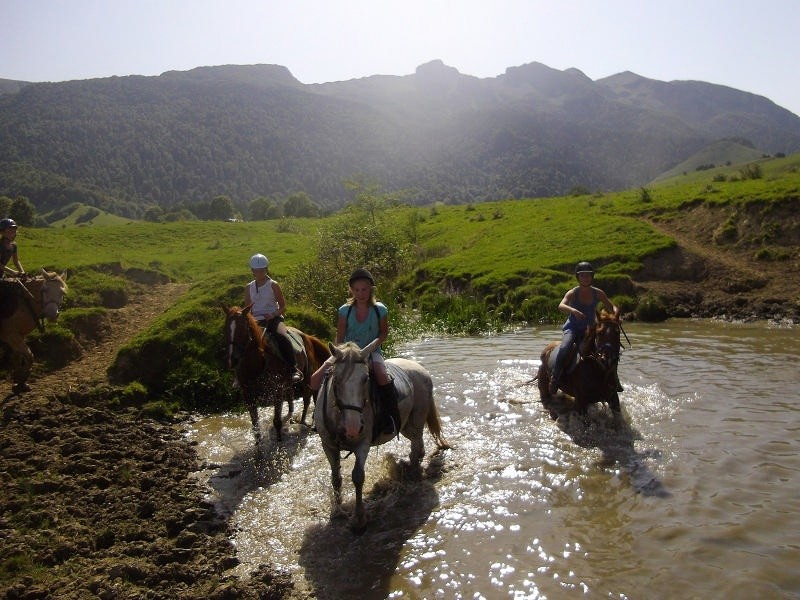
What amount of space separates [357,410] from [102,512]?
3.80 m

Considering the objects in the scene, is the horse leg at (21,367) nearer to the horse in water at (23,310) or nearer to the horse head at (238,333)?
the horse in water at (23,310)

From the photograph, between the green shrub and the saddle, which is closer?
the saddle

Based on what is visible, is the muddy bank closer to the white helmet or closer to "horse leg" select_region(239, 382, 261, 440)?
"horse leg" select_region(239, 382, 261, 440)

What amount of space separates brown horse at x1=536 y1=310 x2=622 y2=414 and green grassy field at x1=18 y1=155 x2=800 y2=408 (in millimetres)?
6613

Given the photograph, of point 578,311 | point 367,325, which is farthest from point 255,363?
point 578,311

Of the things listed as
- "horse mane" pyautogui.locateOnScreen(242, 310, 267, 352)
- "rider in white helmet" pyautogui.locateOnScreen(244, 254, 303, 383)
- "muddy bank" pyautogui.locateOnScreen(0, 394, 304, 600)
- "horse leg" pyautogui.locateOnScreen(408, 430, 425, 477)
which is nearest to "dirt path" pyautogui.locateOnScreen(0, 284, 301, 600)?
"muddy bank" pyautogui.locateOnScreen(0, 394, 304, 600)

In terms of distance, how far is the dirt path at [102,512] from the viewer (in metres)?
5.81

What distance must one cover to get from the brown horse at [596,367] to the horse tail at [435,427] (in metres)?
2.75

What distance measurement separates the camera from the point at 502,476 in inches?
332

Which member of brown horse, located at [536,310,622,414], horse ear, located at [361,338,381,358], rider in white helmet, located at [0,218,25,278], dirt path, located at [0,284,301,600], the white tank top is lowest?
dirt path, located at [0,284,301,600]

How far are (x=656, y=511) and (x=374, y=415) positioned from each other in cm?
380

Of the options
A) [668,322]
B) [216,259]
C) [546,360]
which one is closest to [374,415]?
[546,360]

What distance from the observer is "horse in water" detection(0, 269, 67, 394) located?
11.7m

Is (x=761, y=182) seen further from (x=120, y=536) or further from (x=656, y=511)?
(x=120, y=536)
